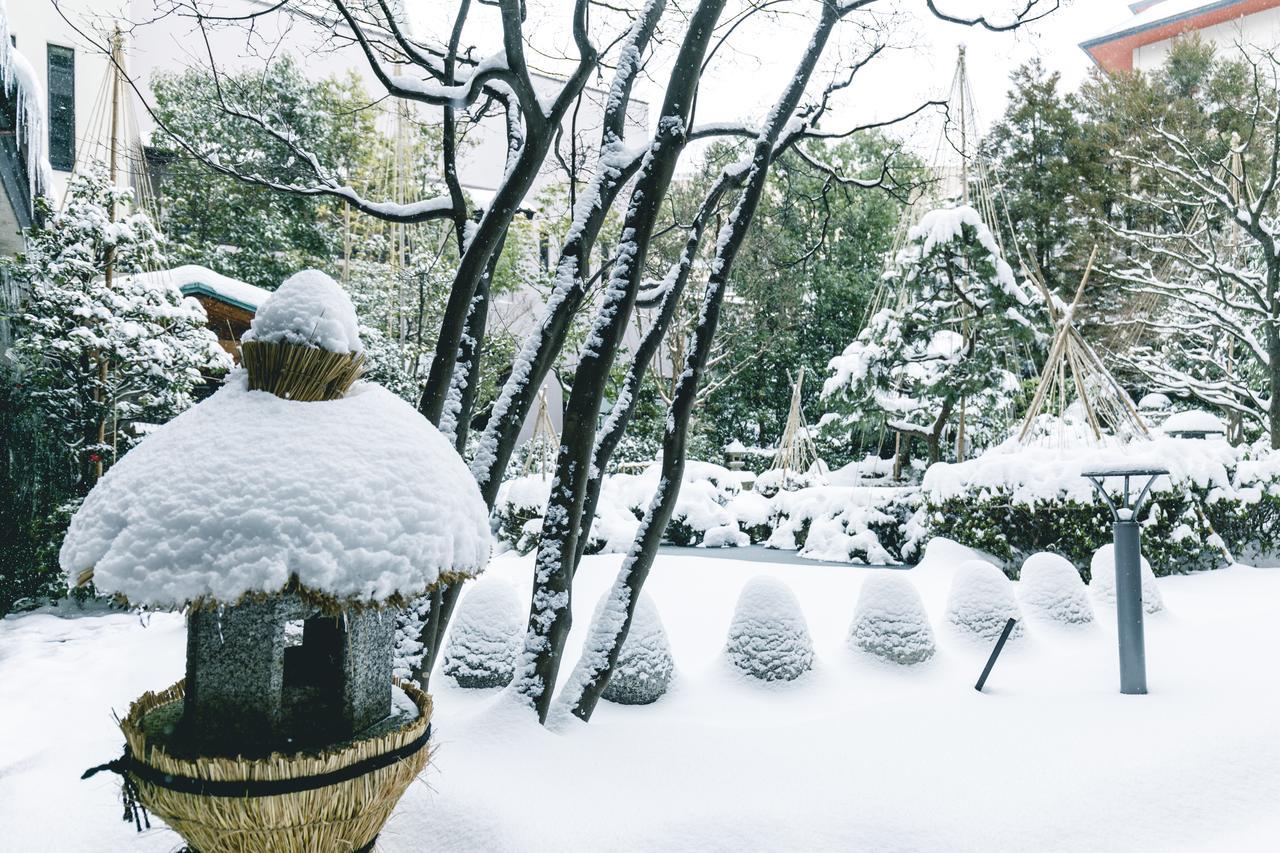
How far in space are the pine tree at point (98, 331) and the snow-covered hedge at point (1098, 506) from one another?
746 cm

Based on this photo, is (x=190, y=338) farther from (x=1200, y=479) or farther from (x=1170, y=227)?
(x=1170, y=227)

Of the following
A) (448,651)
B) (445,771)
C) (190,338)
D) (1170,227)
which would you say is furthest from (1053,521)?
(1170,227)

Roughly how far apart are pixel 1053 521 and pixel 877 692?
412 centimetres

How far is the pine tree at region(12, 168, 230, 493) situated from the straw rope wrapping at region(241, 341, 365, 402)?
20.2ft

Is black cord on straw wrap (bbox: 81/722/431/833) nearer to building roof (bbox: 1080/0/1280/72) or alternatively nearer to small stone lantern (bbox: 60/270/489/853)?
small stone lantern (bbox: 60/270/489/853)

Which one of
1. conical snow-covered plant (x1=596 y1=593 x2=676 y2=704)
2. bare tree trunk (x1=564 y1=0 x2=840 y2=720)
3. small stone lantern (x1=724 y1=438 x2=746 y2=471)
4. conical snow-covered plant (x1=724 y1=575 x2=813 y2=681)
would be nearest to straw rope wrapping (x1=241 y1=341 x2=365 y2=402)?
bare tree trunk (x1=564 y1=0 x2=840 y2=720)

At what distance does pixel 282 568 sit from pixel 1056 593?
5093 millimetres

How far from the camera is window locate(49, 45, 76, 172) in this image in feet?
28.3

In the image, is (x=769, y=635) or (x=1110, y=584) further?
(x=1110, y=584)

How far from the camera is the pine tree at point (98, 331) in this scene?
21.4 ft

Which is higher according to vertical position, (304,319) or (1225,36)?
(1225,36)

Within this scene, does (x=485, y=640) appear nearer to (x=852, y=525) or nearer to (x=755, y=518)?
(x=852, y=525)

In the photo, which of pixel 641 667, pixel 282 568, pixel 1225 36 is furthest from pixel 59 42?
pixel 1225 36

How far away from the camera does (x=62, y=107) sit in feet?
28.9
